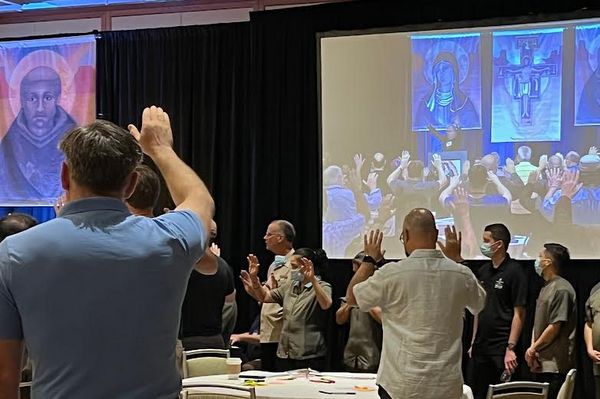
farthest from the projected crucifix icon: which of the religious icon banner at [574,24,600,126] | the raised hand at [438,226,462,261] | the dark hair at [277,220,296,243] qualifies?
the raised hand at [438,226,462,261]

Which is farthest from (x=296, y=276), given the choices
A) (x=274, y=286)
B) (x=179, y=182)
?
(x=179, y=182)

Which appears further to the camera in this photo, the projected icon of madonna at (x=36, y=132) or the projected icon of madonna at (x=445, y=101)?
the projected icon of madonna at (x=36, y=132)

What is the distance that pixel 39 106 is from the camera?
25.8 feet

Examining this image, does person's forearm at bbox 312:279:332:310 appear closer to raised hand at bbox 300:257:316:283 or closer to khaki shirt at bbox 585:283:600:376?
raised hand at bbox 300:257:316:283

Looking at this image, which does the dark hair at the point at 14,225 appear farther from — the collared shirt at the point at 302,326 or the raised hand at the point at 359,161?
the raised hand at the point at 359,161

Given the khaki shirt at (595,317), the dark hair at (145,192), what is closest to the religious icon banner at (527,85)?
the khaki shirt at (595,317)

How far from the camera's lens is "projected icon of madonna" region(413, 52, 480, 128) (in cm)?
645

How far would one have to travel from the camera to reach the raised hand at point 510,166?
626cm

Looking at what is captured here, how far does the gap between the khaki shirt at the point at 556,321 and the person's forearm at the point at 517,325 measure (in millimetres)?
112

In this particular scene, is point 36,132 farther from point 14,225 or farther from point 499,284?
point 14,225

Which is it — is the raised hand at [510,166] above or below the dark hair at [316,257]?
above

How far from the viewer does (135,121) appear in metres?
7.64

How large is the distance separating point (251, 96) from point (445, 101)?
173 cm

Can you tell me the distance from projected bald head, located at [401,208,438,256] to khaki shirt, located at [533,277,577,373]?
→ 2.15 meters
